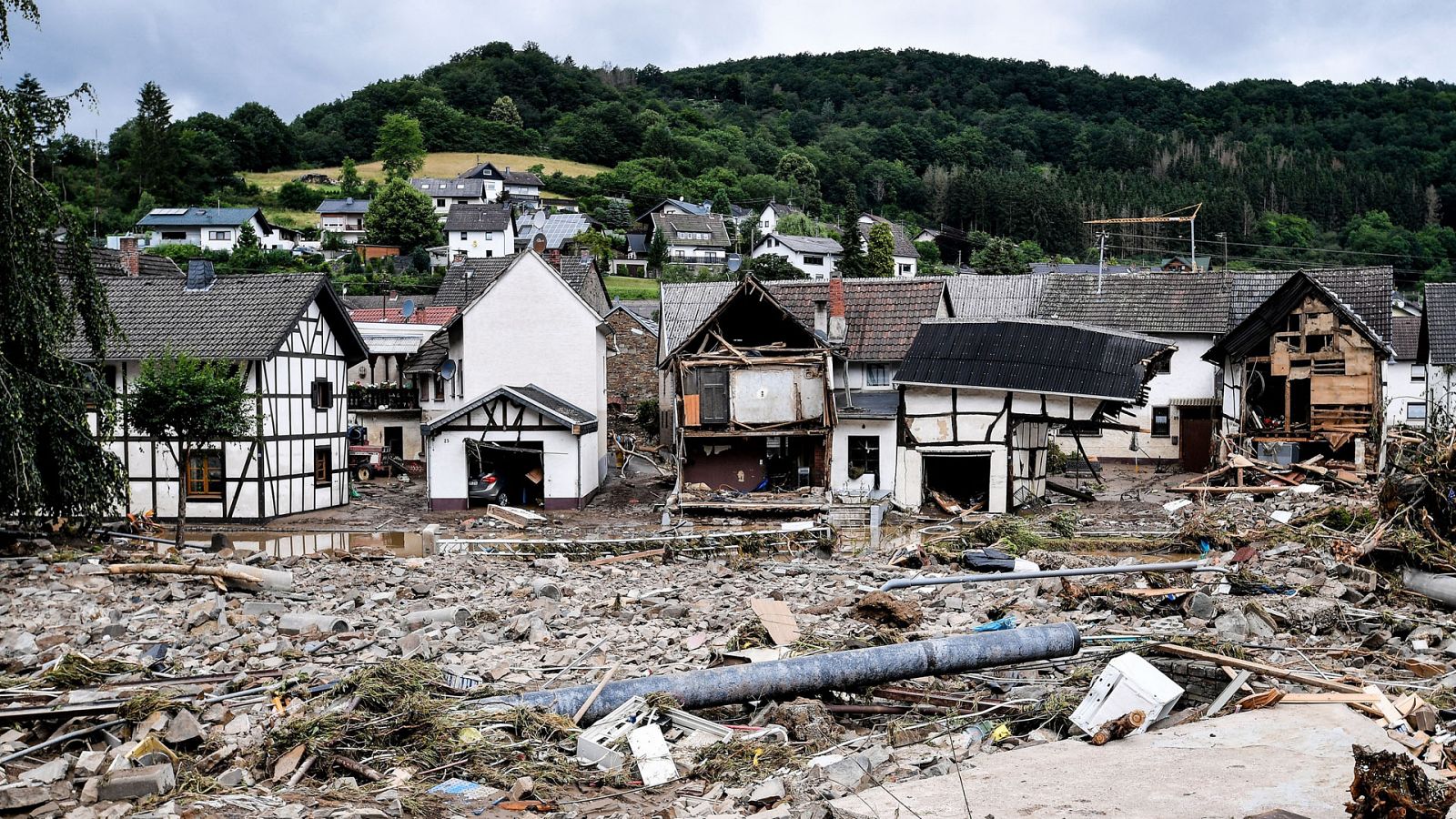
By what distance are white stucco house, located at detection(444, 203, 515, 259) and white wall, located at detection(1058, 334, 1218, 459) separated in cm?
6233

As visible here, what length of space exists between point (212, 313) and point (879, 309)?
18.6 m

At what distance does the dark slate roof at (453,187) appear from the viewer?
Result: 4532 inches

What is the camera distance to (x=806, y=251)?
8969 cm

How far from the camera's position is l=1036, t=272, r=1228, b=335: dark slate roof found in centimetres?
4050

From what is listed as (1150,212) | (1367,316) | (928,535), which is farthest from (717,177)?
(928,535)

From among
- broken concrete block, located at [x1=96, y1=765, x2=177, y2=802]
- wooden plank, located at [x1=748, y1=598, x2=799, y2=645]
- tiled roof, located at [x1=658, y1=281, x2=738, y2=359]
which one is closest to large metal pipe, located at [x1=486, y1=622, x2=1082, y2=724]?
wooden plank, located at [x1=748, y1=598, x2=799, y2=645]

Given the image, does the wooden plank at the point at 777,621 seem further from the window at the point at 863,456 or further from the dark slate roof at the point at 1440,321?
the dark slate roof at the point at 1440,321

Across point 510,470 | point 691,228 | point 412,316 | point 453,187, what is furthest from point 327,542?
point 453,187

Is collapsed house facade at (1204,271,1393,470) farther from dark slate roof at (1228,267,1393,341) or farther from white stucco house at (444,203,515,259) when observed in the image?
white stucco house at (444,203,515,259)

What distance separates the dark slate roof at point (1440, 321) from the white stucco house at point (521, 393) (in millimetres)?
29104

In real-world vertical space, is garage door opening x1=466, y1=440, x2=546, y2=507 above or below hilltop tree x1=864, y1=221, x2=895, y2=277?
below

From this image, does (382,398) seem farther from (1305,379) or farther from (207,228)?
(207,228)

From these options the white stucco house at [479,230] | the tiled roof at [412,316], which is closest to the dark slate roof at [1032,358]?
the tiled roof at [412,316]

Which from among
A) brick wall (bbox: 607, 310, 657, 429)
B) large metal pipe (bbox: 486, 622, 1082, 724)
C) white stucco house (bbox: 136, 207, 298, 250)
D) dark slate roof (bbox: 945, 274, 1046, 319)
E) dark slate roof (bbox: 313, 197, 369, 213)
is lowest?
large metal pipe (bbox: 486, 622, 1082, 724)
